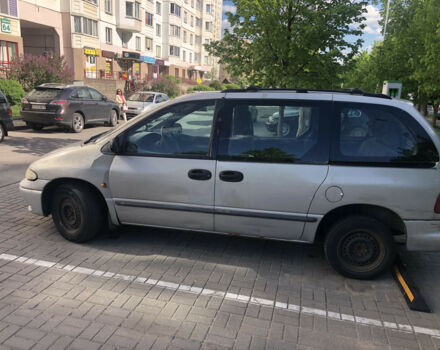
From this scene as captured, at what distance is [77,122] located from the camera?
48.8 feet

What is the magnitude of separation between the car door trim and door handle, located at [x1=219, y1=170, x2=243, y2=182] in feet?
1.03

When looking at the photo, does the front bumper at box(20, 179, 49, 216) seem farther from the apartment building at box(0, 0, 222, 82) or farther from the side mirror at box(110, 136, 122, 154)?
the apartment building at box(0, 0, 222, 82)

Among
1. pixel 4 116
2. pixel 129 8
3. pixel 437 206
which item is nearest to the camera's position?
pixel 437 206

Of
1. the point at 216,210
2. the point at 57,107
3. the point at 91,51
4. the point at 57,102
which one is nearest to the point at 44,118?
the point at 57,107

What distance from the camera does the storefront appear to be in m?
34.8

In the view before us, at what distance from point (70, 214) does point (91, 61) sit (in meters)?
35.0

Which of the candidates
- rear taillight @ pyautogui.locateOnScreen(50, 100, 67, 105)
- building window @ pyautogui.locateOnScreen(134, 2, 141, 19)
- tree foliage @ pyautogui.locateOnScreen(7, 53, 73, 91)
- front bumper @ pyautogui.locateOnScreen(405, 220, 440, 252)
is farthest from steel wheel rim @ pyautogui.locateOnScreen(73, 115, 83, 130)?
building window @ pyautogui.locateOnScreen(134, 2, 141, 19)

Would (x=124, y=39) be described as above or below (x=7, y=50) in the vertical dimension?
above

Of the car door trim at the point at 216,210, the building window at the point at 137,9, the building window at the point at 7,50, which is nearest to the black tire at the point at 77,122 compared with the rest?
the car door trim at the point at 216,210

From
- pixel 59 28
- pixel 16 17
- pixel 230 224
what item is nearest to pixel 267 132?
pixel 230 224

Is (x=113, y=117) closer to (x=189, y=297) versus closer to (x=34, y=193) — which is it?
(x=34, y=193)

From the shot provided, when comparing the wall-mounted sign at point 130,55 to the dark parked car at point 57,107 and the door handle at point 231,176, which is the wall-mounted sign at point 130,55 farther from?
the door handle at point 231,176

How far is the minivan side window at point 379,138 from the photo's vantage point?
3729mm

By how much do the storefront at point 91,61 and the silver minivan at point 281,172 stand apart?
33464 millimetres
